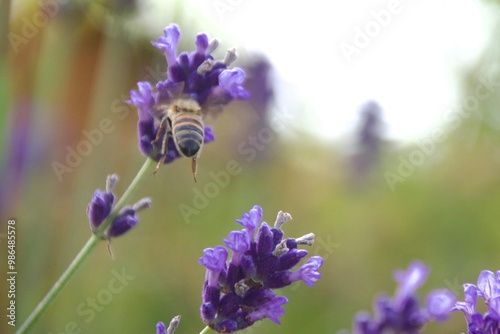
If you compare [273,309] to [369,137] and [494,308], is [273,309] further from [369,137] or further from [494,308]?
[369,137]

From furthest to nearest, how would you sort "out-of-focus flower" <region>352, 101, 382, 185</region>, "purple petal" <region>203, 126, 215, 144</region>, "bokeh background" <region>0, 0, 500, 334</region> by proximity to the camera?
"out-of-focus flower" <region>352, 101, 382, 185</region>, "bokeh background" <region>0, 0, 500, 334</region>, "purple petal" <region>203, 126, 215, 144</region>

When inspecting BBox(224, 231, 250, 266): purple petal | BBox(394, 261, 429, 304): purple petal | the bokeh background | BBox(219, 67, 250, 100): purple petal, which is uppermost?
the bokeh background

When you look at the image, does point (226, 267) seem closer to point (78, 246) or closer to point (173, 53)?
point (173, 53)

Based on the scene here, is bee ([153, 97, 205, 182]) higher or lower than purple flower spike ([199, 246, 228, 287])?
higher

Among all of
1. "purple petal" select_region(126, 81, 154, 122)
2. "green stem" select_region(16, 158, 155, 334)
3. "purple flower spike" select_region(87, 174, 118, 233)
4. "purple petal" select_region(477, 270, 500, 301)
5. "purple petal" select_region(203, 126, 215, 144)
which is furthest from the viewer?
"purple petal" select_region(203, 126, 215, 144)

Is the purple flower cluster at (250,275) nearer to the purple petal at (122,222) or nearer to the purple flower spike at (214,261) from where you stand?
the purple flower spike at (214,261)

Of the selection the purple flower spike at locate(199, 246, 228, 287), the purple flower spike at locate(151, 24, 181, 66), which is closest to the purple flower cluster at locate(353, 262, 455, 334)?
the purple flower spike at locate(199, 246, 228, 287)

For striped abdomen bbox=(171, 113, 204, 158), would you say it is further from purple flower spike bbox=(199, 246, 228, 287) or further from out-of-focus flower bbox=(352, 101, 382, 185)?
out-of-focus flower bbox=(352, 101, 382, 185)

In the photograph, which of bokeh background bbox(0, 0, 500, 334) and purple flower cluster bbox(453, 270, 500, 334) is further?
bokeh background bbox(0, 0, 500, 334)

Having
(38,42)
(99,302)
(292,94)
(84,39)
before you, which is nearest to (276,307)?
(99,302)
